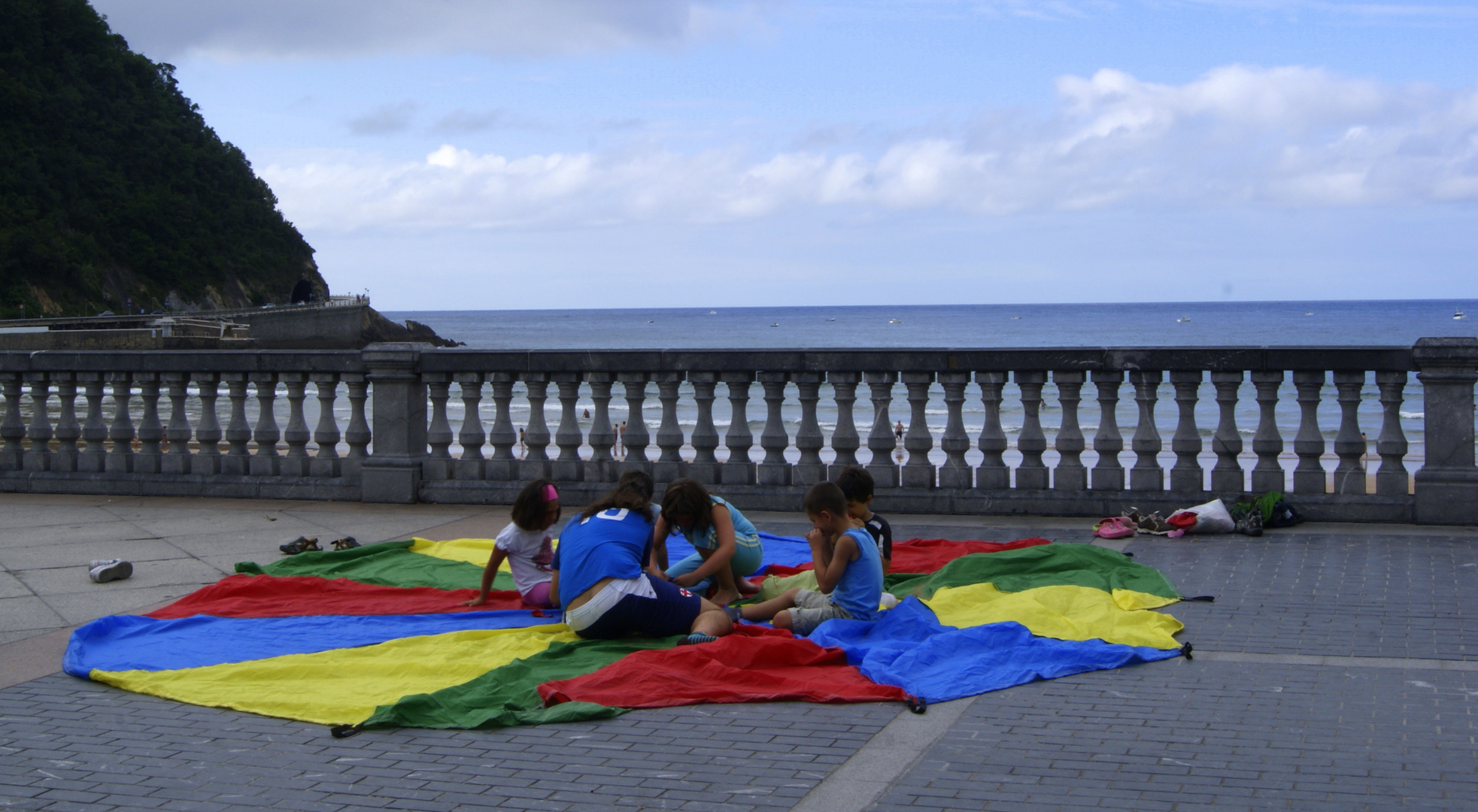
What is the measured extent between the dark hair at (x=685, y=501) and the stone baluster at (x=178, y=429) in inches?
234

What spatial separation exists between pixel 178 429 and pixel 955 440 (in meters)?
6.53

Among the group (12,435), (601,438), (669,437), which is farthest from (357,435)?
(12,435)

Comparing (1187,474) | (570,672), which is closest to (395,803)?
(570,672)

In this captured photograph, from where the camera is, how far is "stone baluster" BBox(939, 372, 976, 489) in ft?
29.6

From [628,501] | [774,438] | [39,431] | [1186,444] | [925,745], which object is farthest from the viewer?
[39,431]

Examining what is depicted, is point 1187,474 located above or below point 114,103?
below

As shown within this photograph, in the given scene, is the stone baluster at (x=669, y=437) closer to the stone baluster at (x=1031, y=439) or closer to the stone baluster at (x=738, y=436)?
the stone baluster at (x=738, y=436)

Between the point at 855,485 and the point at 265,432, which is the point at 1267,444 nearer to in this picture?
the point at 855,485

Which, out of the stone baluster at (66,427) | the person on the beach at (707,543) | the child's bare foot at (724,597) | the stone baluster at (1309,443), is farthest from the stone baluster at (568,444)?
the stone baluster at (1309,443)

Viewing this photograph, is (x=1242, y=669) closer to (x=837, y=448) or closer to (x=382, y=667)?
(x=382, y=667)

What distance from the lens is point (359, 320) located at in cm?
9112

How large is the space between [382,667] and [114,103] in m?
98.5

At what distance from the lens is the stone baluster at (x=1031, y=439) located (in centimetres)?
894

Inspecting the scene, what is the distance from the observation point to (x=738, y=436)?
942 centimetres
